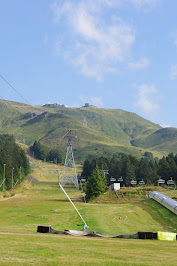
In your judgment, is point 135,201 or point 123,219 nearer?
point 123,219

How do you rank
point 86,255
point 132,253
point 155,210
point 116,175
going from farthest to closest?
point 116,175
point 155,210
point 132,253
point 86,255

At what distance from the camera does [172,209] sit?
226ft

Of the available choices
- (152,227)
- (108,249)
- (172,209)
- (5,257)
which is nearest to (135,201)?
(172,209)

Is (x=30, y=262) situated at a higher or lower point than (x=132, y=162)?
lower

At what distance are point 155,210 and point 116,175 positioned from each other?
93.2 m

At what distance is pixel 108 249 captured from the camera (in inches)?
1065

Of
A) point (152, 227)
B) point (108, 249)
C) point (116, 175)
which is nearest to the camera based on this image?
point (108, 249)

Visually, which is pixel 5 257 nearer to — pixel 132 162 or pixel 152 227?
pixel 152 227

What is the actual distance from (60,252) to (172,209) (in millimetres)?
49748

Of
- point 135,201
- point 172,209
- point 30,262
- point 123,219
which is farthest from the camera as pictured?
point 135,201

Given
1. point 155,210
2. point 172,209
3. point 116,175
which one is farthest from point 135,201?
point 116,175

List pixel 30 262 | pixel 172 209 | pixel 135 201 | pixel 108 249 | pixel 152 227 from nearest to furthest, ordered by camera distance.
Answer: pixel 30 262
pixel 108 249
pixel 152 227
pixel 172 209
pixel 135 201

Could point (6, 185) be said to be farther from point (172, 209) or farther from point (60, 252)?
point (60, 252)

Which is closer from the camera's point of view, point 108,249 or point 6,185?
point 108,249
